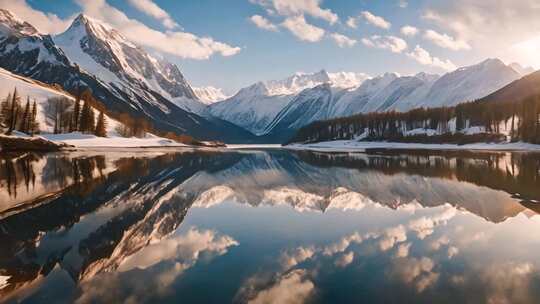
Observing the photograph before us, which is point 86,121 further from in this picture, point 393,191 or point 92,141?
point 393,191

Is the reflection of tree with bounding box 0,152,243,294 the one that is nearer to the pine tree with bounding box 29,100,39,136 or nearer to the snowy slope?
the snowy slope

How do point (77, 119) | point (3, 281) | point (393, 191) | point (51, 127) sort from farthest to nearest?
1. point (77, 119)
2. point (51, 127)
3. point (393, 191)
4. point (3, 281)

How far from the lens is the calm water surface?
11.1m

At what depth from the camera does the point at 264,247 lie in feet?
52.7

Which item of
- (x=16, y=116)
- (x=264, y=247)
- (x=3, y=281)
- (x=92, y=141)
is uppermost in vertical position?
(x=16, y=116)

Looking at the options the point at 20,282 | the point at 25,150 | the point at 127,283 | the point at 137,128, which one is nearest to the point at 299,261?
the point at 127,283

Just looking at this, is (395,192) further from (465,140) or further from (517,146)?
(465,140)

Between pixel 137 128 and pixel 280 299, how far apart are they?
7022 inches

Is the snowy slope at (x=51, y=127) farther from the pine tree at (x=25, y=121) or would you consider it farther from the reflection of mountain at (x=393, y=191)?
the reflection of mountain at (x=393, y=191)

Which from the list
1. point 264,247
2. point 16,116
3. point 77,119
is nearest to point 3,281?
point 264,247

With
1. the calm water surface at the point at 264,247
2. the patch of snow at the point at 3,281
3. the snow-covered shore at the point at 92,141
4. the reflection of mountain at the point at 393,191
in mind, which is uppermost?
the snow-covered shore at the point at 92,141

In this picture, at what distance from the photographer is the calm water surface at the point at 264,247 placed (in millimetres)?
11141

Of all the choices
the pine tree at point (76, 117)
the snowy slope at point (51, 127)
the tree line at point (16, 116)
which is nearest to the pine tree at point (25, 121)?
the tree line at point (16, 116)

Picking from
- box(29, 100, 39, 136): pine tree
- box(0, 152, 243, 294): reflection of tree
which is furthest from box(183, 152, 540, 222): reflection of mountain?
box(29, 100, 39, 136): pine tree
